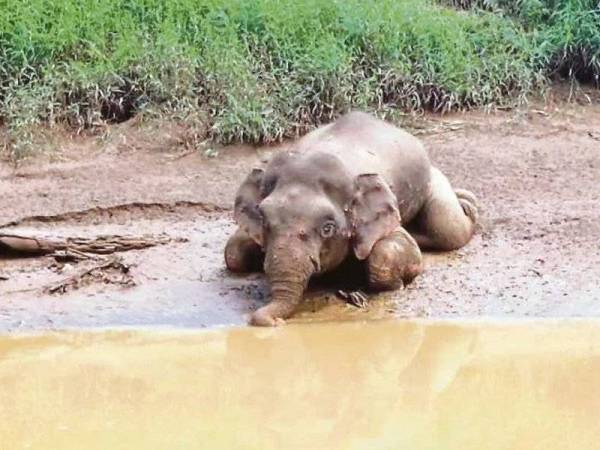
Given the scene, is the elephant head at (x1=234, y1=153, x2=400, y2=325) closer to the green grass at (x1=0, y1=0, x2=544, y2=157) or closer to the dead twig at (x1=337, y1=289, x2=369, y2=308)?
the dead twig at (x1=337, y1=289, x2=369, y2=308)

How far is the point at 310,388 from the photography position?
622cm

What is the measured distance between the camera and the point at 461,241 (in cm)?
856

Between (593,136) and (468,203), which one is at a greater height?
(468,203)

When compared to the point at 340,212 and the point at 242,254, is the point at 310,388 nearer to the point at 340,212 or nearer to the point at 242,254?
the point at 340,212

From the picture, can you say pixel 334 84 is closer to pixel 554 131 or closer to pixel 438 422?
pixel 554 131

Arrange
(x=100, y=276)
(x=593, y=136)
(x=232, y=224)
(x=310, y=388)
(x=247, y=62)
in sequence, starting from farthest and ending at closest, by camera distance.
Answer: (x=247, y=62), (x=593, y=136), (x=232, y=224), (x=100, y=276), (x=310, y=388)

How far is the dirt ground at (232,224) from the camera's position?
24.9ft

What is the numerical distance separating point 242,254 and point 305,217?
90 centimetres

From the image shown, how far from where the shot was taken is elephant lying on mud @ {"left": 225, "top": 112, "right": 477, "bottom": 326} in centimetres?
731

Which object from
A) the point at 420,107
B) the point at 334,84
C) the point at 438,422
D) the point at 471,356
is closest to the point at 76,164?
the point at 334,84

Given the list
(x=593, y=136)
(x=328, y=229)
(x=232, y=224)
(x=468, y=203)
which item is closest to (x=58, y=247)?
(x=232, y=224)

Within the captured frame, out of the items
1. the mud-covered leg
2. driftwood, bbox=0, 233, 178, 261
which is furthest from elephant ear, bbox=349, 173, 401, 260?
driftwood, bbox=0, 233, 178, 261

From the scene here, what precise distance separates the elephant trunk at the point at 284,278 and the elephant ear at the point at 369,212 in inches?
13.7

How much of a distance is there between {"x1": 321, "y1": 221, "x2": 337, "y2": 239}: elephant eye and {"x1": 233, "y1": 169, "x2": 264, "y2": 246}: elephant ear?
1.15 ft
